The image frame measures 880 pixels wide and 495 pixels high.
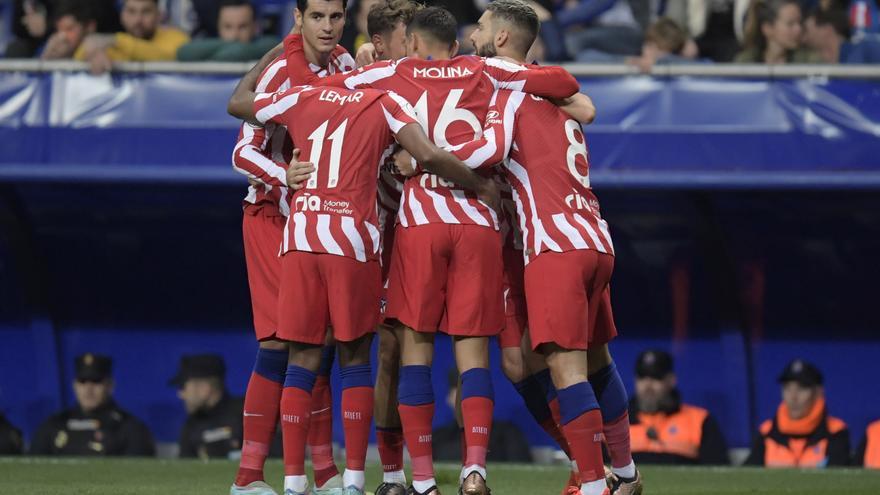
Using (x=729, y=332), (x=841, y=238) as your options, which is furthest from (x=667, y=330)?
(x=841, y=238)

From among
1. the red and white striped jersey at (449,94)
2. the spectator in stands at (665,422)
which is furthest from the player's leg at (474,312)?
the spectator in stands at (665,422)

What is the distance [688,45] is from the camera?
12078mm

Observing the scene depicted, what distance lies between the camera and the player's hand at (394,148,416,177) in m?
7.14

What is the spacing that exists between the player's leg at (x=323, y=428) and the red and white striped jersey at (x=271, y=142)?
0.71m

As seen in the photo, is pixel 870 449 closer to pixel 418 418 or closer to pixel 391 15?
pixel 418 418

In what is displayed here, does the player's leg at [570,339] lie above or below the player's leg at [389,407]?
above

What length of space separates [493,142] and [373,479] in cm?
276

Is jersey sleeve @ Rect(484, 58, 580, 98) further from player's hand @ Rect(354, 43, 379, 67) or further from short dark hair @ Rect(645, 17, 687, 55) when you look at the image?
short dark hair @ Rect(645, 17, 687, 55)

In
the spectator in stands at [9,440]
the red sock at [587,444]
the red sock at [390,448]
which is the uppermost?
the red sock at [587,444]

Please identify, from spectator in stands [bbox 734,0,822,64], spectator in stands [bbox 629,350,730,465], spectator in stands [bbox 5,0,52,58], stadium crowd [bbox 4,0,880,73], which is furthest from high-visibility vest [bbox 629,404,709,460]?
spectator in stands [bbox 5,0,52,58]

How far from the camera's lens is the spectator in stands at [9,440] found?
38.9 feet

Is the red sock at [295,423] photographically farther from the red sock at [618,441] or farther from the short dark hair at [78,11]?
the short dark hair at [78,11]

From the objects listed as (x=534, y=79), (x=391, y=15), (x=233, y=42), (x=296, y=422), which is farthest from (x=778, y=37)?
(x=296, y=422)

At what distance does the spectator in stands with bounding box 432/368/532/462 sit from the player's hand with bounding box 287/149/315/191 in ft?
15.8
